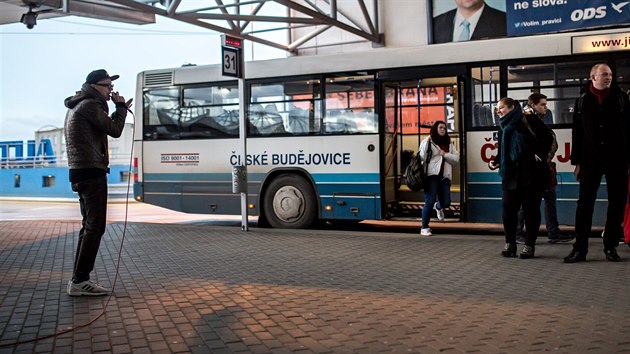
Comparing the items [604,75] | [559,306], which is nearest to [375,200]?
[604,75]

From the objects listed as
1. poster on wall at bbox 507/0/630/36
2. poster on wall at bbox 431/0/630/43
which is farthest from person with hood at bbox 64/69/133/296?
poster on wall at bbox 507/0/630/36

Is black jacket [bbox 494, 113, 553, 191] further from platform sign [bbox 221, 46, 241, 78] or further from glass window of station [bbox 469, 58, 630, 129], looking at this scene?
platform sign [bbox 221, 46, 241, 78]

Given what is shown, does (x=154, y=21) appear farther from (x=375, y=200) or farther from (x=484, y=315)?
(x=484, y=315)

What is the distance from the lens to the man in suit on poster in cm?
1941

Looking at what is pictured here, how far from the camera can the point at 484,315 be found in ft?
19.6

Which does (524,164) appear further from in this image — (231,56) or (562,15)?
(562,15)

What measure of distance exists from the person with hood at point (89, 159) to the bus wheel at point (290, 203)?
6.40m

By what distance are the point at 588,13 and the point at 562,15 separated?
0.62 metres

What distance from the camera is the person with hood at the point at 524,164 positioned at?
8.88 metres

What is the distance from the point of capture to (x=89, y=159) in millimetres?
6836

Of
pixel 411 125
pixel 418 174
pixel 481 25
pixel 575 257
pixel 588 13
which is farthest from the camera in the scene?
pixel 481 25

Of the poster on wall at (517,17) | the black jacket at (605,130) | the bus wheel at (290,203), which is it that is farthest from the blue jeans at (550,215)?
the poster on wall at (517,17)

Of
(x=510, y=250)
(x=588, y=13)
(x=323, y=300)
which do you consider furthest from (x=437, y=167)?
(x=588, y=13)

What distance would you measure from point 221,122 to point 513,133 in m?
6.61
